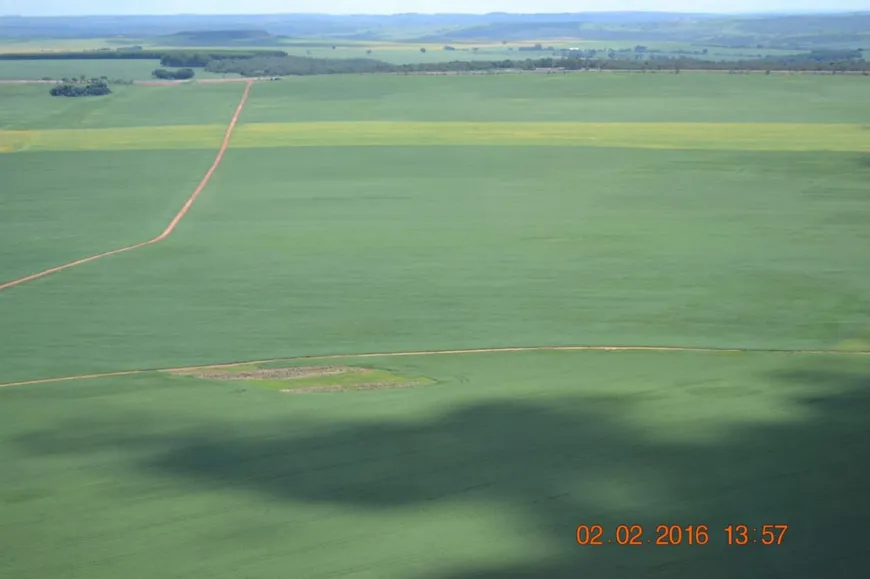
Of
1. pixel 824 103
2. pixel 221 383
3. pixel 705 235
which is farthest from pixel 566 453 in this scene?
pixel 824 103

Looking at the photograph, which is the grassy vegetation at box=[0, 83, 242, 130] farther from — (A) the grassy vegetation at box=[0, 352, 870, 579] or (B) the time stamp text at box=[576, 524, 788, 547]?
(B) the time stamp text at box=[576, 524, 788, 547]

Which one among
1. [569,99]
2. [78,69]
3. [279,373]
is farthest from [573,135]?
[78,69]

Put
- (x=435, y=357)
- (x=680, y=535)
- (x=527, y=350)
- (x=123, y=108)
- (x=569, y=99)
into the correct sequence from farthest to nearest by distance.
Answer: (x=569, y=99)
(x=123, y=108)
(x=527, y=350)
(x=435, y=357)
(x=680, y=535)

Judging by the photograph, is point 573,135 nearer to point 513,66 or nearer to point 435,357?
point 435,357

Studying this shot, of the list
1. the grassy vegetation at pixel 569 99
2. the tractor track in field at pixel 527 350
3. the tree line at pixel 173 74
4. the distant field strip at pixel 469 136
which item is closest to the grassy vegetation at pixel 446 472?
the tractor track in field at pixel 527 350

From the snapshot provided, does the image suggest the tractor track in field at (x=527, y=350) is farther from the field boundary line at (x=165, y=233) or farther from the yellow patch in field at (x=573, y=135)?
the yellow patch in field at (x=573, y=135)

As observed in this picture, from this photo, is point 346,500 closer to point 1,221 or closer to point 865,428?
point 865,428

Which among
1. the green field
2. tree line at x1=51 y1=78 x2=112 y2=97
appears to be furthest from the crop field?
the green field
